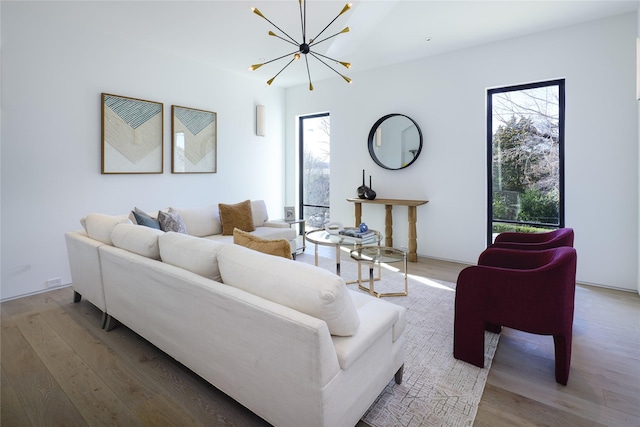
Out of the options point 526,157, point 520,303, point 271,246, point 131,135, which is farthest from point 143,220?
point 526,157

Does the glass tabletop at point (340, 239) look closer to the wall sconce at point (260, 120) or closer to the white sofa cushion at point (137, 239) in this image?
the white sofa cushion at point (137, 239)

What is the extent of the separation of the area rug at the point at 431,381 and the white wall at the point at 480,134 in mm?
1878

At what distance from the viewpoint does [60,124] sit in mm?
3525

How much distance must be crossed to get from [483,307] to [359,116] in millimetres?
3930

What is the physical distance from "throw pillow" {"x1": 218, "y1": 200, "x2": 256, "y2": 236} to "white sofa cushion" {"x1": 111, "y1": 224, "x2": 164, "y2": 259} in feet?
5.51

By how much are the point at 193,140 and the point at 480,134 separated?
3.91m

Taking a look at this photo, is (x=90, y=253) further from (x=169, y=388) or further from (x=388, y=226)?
(x=388, y=226)

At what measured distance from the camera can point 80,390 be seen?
73.0 inches

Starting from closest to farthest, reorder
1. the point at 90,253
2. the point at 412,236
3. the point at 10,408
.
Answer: the point at 10,408
the point at 90,253
the point at 412,236

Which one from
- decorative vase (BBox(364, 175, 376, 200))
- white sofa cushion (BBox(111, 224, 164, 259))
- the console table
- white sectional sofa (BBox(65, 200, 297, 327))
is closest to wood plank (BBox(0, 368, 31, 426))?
white sectional sofa (BBox(65, 200, 297, 327))

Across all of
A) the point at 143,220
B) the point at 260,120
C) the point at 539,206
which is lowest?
the point at 143,220

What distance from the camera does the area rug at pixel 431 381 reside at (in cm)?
166

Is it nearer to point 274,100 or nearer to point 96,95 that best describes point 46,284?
point 96,95

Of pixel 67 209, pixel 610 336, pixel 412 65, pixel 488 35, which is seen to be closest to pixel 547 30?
pixel 488 35
